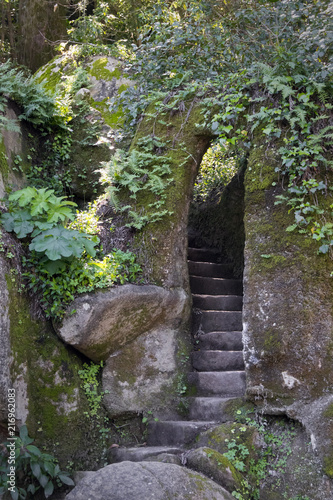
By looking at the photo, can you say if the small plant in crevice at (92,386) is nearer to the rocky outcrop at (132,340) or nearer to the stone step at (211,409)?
the rocky outcrop at (132,340)

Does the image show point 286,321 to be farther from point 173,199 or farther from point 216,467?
point 173,199

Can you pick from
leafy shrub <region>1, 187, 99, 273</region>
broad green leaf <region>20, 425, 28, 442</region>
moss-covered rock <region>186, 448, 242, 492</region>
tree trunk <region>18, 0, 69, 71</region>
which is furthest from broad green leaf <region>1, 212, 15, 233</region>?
tree trunk <region>18, 0, 69, 71</region>

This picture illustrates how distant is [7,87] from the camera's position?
589cm

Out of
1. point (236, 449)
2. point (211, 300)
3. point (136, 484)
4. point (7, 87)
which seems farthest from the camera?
point (211, 300)

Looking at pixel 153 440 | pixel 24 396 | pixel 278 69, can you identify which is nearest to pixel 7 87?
pixel 278 69

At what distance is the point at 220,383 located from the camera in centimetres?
546

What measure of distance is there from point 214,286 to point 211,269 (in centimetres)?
69

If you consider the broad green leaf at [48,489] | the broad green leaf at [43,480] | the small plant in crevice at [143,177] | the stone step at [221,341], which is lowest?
the broad green leaf at [48,489]

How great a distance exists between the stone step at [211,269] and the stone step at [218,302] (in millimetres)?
1088

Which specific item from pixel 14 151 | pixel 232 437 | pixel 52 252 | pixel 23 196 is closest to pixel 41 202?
pixel 23 196

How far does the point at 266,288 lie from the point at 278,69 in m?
2.74

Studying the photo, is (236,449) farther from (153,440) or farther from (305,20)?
(305,20)

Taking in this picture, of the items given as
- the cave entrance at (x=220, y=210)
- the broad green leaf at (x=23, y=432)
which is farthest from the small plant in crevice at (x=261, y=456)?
the cave entrance at (x=220, y=210)

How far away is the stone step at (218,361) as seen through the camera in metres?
5.71
